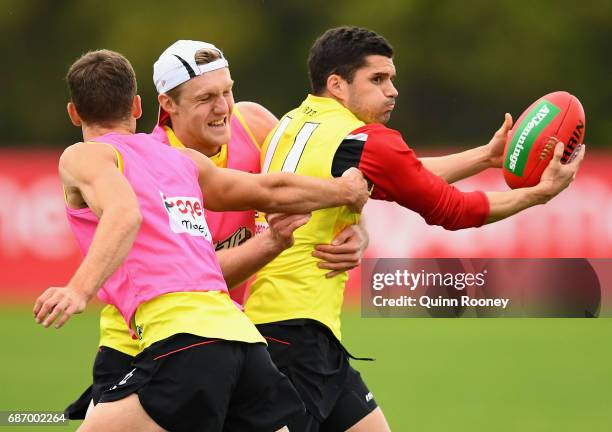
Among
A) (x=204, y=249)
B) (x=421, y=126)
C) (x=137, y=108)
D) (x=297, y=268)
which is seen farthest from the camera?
(x=421, y=126)

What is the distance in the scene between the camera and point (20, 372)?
9742mm

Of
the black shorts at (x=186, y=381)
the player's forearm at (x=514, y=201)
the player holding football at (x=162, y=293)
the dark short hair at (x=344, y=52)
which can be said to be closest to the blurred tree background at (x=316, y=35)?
the dark short hair at (x=344, y=52)

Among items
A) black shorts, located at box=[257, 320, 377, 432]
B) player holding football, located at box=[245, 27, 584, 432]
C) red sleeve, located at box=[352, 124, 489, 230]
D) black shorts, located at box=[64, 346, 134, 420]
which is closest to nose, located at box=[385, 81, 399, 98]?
player holding football, located at box=[245, 27, 584, 432]

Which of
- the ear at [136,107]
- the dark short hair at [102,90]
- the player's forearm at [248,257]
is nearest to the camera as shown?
the dark short hair at [102,90]

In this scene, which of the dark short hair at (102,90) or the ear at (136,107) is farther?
the ear at (136,107)

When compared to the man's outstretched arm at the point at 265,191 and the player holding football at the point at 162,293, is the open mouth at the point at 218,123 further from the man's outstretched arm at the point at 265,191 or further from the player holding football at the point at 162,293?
the player holding football at the point at 162,293

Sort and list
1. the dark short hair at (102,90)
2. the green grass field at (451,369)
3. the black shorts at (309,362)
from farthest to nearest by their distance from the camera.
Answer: the green grass field at (451,369) → the black shorts at (309,362) → the dark short hair at (102,90)

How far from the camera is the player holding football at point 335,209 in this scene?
4359 mm

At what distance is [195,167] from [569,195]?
371 inches

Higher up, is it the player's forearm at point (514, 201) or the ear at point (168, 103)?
the ear at point (168, 103)

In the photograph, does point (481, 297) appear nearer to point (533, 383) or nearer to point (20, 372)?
point (533, 383)

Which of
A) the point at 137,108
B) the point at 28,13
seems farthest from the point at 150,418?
the point at 28,13

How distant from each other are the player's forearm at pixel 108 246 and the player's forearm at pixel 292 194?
704mm

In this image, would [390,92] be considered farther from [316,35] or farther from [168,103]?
[316,35]
